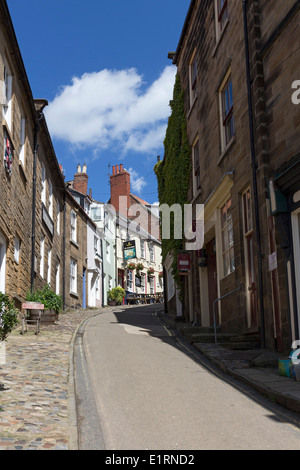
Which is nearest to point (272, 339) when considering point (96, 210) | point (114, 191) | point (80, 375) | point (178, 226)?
point (80, 375)

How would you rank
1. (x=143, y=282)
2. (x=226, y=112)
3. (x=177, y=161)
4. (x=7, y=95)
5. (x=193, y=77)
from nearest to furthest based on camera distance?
(x=226, y=112)
(x=7, y=95)
(x=193, y=77)
(x=177, y=161)
(x=143, y=282)

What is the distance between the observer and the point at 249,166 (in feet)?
36.5

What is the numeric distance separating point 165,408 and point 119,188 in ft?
127

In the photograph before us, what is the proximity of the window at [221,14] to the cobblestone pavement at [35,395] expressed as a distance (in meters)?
9.18

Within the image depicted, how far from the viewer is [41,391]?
23.7ft

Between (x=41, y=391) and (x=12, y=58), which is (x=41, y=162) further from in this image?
(x=41, y=391)

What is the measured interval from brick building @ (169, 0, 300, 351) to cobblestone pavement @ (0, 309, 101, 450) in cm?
397

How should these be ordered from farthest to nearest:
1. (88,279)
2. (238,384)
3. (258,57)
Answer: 1. (88,279)
2. (258,57)
3. (238,384)

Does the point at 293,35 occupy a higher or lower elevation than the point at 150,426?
higher

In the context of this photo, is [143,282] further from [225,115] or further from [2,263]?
[225,115]

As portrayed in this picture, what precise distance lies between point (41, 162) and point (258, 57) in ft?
36.5

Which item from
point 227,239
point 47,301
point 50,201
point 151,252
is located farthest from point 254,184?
point 151,252

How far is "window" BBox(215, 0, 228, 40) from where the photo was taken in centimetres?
1376

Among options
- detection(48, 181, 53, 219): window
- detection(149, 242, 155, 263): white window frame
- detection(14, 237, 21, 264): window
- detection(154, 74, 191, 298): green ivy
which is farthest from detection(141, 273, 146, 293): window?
detection(14, 237, 21, 264): window
